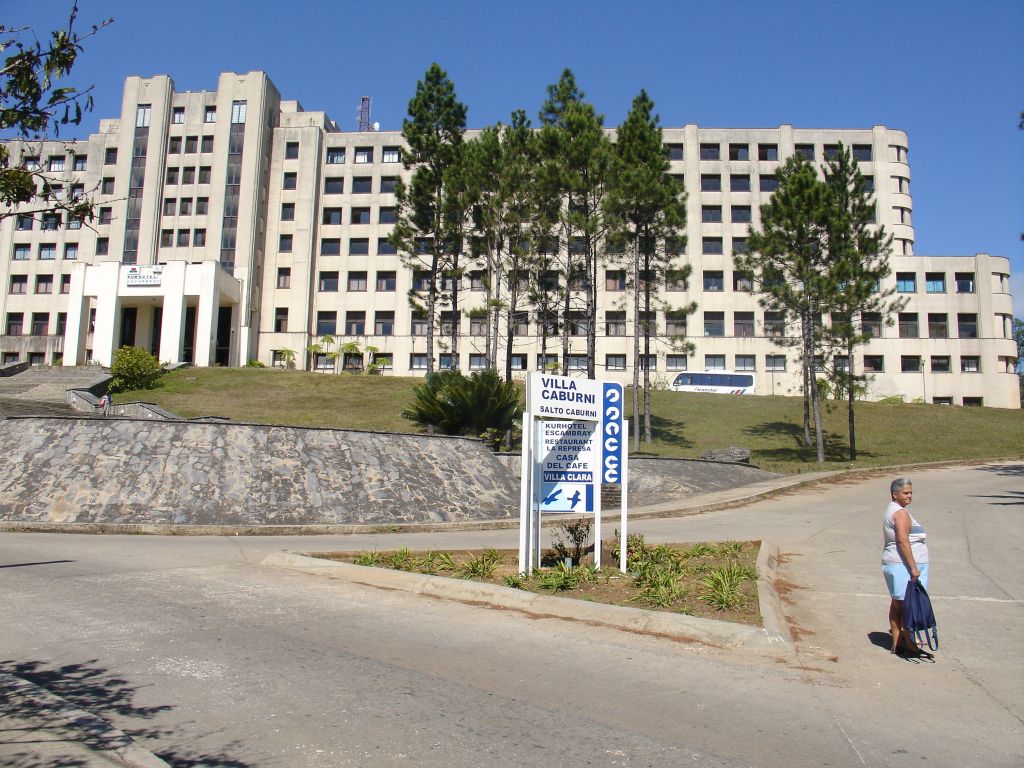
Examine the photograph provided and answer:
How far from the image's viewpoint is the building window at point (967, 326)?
61250mm

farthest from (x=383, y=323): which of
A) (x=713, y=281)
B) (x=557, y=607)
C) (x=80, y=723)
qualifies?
(x=80, y=723)

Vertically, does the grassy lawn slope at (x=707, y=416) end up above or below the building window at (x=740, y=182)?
below

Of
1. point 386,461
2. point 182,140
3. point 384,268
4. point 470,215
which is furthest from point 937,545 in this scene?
point 182,140

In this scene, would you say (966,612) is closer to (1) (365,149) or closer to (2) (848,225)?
(2) (848,225)

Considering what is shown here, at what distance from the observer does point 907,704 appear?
4.89 meters

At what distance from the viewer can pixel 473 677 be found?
525cm

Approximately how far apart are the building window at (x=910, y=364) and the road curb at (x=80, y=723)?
214 feet

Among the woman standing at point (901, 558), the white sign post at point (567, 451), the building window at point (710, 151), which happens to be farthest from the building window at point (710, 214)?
the woman standing at point (901, 558)

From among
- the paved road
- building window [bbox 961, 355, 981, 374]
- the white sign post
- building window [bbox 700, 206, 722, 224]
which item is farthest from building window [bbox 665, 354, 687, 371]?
the white sign post

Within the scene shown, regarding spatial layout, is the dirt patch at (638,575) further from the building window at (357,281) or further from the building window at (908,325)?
the building window at (908,325)

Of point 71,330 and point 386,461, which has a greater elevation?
point 71,330

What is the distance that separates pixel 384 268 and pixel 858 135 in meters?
41.6

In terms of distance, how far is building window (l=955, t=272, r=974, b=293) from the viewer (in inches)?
2446

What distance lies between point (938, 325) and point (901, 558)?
64.3 metres
